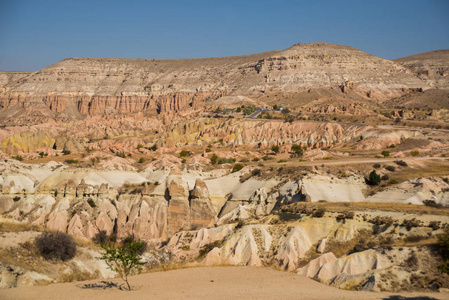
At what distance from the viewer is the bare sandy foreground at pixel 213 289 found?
24328 millimetres

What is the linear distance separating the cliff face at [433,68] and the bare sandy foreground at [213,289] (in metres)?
150

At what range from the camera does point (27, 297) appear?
2334 cm

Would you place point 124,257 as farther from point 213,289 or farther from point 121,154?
point 121,154

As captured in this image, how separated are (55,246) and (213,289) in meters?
10.1

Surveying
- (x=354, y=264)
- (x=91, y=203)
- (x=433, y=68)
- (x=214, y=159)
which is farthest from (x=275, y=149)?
(x=433, y=68)

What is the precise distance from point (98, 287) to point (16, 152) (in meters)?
81.4

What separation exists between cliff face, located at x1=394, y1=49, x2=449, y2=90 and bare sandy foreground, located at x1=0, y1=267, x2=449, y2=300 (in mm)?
149586

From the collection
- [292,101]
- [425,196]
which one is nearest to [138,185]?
[425,196]

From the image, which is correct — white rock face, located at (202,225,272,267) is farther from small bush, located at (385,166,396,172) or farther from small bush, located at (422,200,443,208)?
small bush, located at (385,166,396,172)

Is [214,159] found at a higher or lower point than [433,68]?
lower

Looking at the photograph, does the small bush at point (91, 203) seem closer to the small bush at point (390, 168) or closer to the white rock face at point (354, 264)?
the white rock face at point (354, 264)

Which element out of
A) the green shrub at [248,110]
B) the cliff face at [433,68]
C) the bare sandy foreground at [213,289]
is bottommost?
the bare sandy foreground at [213,289]

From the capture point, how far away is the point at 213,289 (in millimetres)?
26812

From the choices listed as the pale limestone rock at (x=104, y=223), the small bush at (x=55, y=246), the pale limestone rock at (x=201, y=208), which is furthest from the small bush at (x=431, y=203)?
the pale limestone rock at (x=104, y=223)
